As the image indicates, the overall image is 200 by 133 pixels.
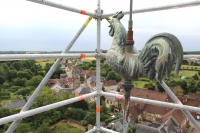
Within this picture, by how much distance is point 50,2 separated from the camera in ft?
5.92

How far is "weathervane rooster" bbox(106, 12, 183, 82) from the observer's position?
3.46ft

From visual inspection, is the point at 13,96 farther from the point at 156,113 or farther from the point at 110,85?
the point at 156,113

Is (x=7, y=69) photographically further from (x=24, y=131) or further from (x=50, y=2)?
(x=50, y=2)

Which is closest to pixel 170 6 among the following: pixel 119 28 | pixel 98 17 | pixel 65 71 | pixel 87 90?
pixel 119 28

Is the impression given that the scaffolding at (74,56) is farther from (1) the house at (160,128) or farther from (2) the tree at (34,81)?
(2) the tree at (34,81)

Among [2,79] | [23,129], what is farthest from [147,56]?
[2,79]

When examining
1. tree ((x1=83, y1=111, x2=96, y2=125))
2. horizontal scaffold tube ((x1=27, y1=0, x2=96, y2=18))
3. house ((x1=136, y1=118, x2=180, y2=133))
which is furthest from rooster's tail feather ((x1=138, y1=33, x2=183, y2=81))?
tree ((x1=83, y1=111, x2=96, y2=125))

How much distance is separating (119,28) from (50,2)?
2.77 feet

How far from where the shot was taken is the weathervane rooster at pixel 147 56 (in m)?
1.06

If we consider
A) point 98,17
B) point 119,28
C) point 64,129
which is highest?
point 98,17

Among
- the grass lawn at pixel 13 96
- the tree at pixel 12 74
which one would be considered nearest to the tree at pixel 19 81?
the tree at pixel 12 74

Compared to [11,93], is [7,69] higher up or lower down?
higher up

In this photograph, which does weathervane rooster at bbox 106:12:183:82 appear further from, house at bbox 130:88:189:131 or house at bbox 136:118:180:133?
house at bbox 130:88:189:131

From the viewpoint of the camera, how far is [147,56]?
1.17 m
